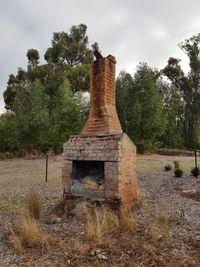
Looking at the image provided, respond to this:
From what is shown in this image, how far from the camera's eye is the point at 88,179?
7.03m

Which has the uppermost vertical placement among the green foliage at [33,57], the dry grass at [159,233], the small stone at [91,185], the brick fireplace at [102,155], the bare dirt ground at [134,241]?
the green foliage at [33,57]

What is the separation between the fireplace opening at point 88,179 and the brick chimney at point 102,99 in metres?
0.91

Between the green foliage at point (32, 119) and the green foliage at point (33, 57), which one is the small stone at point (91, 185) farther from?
the green foliage at point (33, 57)

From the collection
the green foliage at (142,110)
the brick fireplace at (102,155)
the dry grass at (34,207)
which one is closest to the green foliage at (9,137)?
the green foliage at (142,110)

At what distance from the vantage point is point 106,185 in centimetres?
651

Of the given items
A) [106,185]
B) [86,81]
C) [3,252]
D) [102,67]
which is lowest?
[3,252]

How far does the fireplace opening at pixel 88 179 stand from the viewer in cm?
673

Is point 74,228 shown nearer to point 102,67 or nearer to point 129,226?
point 129,226

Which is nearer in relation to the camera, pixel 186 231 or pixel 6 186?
pixel 186 231

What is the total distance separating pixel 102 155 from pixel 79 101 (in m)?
18.1

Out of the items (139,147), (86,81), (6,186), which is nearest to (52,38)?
(86,81)

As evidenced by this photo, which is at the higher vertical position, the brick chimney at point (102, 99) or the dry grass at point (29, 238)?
the brick chimney at point (102, 99)

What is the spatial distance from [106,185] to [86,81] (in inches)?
971

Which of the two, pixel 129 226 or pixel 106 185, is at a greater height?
pixel 106 185
